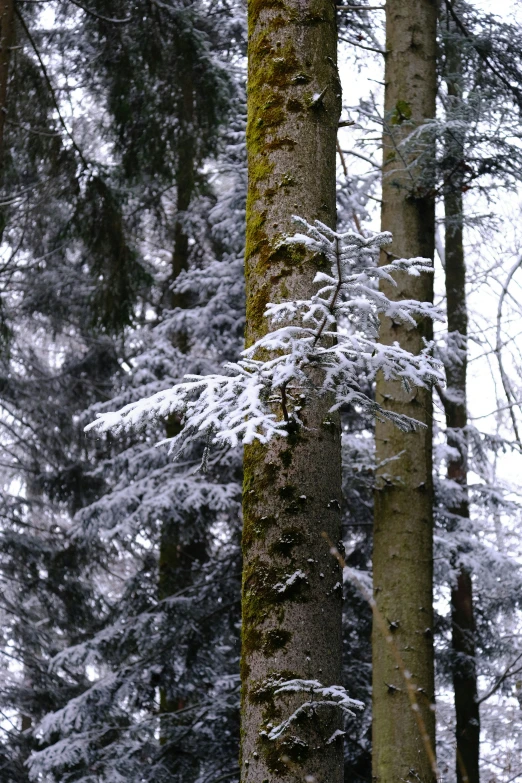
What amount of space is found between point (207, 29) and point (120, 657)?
6.80m

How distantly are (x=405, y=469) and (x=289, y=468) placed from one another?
233 cm

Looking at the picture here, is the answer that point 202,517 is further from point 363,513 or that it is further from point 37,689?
point 37,689

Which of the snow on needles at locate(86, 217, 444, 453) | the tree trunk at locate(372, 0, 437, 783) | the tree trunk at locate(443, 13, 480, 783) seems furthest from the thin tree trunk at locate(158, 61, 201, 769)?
the snow on needles at locate(86, 217, 444, 453)

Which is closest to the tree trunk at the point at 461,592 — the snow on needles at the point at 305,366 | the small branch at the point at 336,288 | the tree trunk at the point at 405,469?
the tree trunk at the point at 405,469

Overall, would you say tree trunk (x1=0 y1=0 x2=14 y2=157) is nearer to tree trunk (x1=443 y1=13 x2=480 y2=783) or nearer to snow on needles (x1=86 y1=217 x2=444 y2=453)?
tree trunk (x1=443 y1=13 x2=480 y2=783)

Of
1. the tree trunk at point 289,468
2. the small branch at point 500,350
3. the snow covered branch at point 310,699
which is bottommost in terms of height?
the snow covered branch at point 310,699

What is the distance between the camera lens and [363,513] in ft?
25.1

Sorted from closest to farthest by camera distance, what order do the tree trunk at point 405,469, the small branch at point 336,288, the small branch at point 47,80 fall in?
the small branch at point 336,288, the tree trunk at point 405,469, the small branch at point 47,80

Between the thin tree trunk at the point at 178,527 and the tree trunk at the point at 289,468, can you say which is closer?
the tree trunk at the point at 289,468

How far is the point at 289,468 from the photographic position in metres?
2.00

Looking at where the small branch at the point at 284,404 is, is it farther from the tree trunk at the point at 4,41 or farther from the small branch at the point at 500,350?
the small branch at the point at 500,350

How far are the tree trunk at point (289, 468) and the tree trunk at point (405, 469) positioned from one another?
1.63 meters

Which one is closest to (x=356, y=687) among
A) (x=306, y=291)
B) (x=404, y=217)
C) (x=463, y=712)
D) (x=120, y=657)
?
(x=463, y=712)

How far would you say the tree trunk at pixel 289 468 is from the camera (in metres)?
1.85
